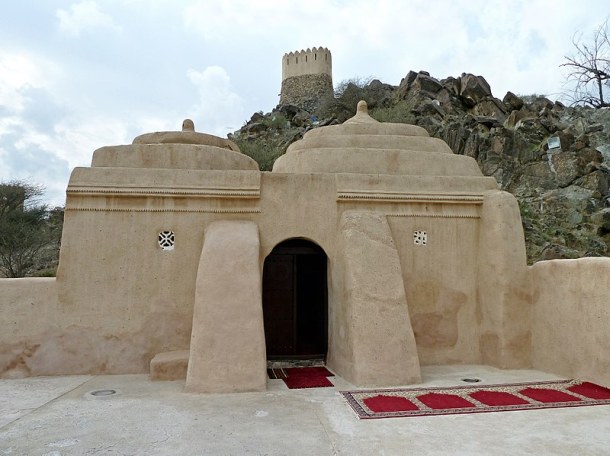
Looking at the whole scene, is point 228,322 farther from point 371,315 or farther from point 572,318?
point 572,318

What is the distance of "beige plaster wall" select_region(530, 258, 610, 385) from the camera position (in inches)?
249

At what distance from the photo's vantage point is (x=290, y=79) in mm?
40219

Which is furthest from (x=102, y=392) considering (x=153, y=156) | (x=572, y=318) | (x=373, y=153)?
(x=572, y=318)

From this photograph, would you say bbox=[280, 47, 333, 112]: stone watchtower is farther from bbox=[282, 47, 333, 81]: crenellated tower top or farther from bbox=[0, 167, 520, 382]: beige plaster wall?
bbox=[0, 167, 520, 382]: beige plaster wall

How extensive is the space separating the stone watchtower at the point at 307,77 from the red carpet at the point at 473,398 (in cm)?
3419

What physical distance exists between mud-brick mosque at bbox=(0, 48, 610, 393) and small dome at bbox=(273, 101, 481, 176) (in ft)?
0.11

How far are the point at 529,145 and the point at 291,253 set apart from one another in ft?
57.0

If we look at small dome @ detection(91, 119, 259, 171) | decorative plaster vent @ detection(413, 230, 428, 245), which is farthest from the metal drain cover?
decorative plaster vent @ detection(413, 230, 428, 245)

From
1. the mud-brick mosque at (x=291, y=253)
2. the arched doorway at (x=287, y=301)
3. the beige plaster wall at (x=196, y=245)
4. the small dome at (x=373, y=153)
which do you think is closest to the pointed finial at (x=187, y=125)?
the mud-brick mosque at (x=291, y=253)

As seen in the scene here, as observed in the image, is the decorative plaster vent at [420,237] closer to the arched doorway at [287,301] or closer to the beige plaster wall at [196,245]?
the beige plaster wall at [196,245]

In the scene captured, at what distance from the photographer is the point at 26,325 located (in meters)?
7.09

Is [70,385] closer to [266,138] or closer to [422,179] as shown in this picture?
[422,179]

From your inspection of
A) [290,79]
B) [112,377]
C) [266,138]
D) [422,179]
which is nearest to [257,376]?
[112,377]

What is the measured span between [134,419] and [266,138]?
27427 millimetres
